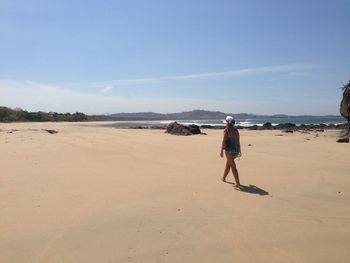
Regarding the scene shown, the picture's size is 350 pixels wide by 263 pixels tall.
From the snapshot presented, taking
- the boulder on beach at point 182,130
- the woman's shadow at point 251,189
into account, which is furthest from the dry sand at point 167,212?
the boulder on beach at point 182,130

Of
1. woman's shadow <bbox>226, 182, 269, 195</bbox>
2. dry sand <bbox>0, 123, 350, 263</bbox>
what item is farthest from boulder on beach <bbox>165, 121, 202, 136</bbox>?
woman's shadow <bbox>226, 182, 269, 195</bbox>

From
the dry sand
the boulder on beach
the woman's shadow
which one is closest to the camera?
the dry sand

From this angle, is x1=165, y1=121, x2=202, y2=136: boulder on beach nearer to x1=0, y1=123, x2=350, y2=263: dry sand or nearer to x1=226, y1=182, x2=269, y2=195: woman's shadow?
x1=0, y1=123, x2=350, y2=263: dry sand

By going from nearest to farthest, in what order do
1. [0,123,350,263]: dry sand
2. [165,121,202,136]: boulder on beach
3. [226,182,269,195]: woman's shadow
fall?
[0,123,350,263]: dry sand, [226,182,269,195]: woman's shadow, [165,121,202,136]: boulder on beach

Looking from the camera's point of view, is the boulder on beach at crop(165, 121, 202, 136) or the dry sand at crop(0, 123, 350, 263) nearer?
the dry sand at crop(0, 123, 350, 263)

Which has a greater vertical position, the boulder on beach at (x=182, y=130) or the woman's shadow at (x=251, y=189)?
the boulder on beach at (x=182, y=130)

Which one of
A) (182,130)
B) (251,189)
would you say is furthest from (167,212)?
(182,130)

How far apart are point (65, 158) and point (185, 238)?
6892 millimetres

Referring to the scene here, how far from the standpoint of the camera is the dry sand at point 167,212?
15.4 ft

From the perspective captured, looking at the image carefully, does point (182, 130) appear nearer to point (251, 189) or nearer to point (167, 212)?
point (251, 189)

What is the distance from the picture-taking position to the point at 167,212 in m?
6.16

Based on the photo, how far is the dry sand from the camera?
471 cm

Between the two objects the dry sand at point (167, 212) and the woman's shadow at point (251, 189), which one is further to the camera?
the woman's shadow at point (251, 189)

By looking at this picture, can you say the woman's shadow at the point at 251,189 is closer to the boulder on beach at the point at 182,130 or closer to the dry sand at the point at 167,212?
the dry sand at the point at 167,212
